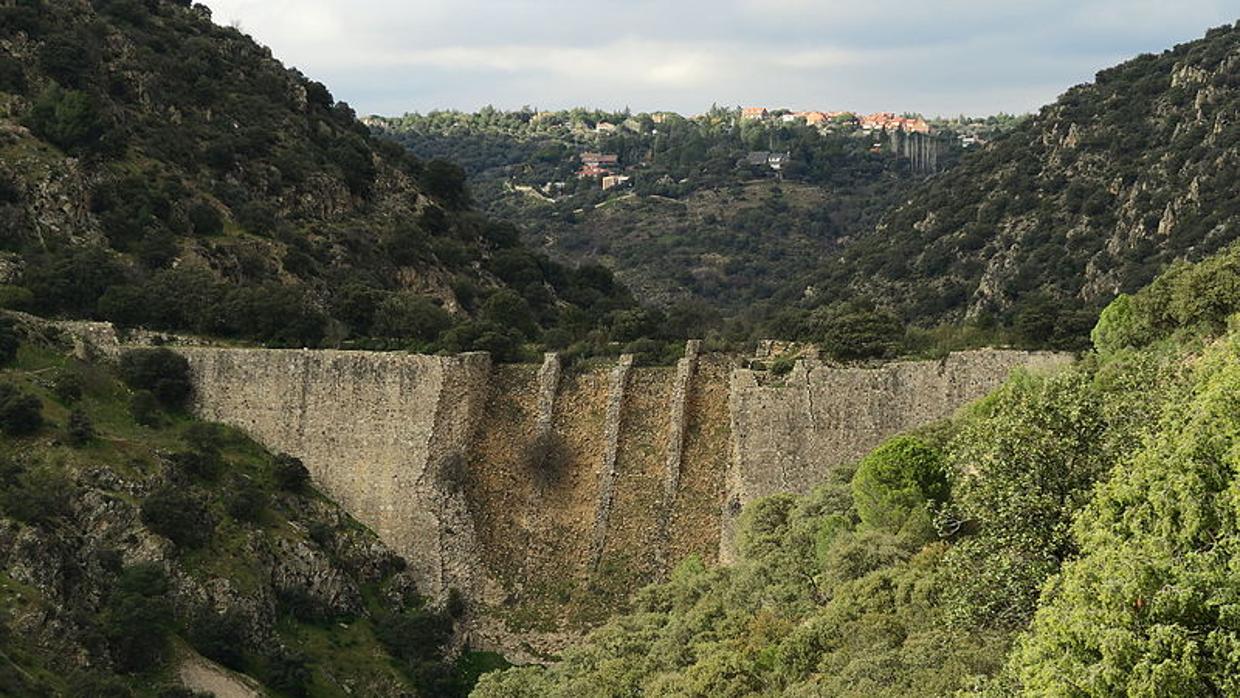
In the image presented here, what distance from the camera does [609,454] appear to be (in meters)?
43.8

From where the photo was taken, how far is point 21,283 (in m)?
48.0

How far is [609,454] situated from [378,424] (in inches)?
265

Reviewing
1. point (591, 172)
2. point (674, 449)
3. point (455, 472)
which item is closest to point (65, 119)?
point (455, 472)

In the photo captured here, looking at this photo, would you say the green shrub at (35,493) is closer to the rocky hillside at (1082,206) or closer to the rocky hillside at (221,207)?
the rocky hillside at (221,207)

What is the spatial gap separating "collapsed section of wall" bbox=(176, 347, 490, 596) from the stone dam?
0.13 ft

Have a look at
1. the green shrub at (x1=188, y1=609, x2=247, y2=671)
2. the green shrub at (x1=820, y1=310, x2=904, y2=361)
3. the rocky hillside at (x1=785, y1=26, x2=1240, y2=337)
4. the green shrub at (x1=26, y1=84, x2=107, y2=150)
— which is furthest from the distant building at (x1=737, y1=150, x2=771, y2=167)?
the green shrub at (x1=188, y1=609, x2=247, y2=671)

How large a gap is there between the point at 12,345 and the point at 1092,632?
1426 inches

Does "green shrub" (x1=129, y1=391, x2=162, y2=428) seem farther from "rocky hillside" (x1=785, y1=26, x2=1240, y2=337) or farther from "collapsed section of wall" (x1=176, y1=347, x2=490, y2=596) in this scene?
"rocky hillside" (x1=785, y1=26, x2=1240, y2=337)

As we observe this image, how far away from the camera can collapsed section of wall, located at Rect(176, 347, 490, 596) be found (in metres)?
44.0

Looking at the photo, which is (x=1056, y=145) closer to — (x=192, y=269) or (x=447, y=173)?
(x=447, y=173)

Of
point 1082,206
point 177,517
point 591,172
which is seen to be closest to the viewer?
point 177,517

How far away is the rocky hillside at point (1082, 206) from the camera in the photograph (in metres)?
61.1

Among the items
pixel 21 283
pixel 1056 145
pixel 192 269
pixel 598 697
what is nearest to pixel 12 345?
pixel 21 283

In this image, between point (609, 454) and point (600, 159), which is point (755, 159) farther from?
point (609, 454)
